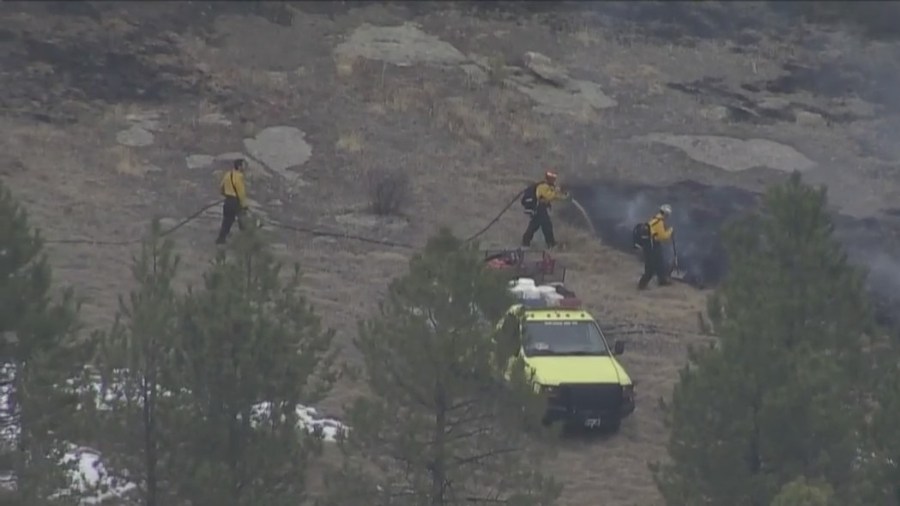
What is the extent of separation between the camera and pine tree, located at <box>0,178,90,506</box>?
15.8 meters

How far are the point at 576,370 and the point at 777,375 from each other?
6.05 meters

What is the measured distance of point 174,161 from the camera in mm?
36250

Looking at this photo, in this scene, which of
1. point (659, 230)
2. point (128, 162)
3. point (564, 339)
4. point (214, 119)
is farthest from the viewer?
point (214, 119)

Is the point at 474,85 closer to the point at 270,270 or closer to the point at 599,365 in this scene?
the point at 599,365

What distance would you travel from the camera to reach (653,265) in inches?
1188

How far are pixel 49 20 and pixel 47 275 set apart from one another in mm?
27122

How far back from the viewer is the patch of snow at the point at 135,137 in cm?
3700

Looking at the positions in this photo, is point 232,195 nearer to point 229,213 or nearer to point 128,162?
point 229,213

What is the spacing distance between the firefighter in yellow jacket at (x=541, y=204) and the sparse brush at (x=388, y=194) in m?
4.03

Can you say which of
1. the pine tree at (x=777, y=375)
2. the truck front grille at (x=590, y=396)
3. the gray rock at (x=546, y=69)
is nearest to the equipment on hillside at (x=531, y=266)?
the truck front grille at (x=590, y=396)

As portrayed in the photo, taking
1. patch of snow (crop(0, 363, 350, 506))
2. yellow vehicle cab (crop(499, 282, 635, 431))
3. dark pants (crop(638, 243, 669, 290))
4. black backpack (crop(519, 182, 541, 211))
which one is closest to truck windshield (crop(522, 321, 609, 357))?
yellow vehicle cab (crop(499, 282, 635, 431))

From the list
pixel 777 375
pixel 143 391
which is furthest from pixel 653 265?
pixel 143 391

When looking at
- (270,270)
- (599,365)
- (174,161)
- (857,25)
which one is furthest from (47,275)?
(857,25)

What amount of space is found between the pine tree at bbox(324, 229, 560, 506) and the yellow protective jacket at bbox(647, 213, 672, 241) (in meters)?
12.9
